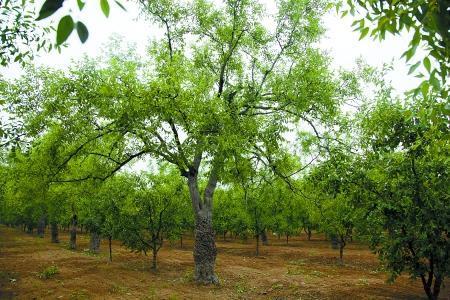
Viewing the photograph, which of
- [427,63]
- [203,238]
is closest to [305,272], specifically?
[203,238]

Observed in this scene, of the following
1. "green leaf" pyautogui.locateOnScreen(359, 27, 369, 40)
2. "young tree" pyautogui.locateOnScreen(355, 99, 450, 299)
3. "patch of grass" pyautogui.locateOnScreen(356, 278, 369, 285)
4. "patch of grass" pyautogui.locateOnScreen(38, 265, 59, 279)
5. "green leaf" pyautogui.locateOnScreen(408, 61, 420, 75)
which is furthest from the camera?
"patch of grass" pyautogui.locateOnScreen(356, 278, 369, 285)

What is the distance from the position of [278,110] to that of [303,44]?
2.94 m

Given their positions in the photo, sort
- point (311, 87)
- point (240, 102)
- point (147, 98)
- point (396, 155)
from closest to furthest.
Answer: point (396, 155)
point (147, 98)
point (240, 102)
point (311, 87)

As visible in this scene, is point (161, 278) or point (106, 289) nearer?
point (106, 289)

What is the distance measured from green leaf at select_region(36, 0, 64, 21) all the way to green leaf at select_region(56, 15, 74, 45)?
0.19 feet

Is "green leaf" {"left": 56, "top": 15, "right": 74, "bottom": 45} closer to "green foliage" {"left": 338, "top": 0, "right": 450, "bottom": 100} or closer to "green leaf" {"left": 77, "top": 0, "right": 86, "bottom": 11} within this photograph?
"green leaf" {"left": 77, "top": 0, "right": 86, "bottom": 11}

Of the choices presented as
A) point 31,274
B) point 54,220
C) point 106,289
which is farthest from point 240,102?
point 54,220

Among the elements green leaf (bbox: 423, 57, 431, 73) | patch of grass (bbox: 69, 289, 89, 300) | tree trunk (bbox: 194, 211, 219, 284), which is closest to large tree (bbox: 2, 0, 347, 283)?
tree trunk (bbox: 194, 211, 219, 284)

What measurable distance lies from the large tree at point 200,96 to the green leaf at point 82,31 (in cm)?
835

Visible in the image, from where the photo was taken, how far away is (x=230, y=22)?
14844mm

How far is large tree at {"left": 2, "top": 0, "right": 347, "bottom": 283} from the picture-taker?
1149 cm

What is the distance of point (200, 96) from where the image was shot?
1198 centimetres

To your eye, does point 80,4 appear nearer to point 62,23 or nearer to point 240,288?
point 62,23

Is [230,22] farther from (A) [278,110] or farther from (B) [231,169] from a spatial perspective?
(B) [231,169]
